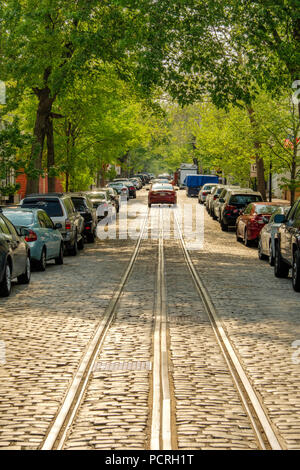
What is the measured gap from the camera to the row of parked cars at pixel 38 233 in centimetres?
1418

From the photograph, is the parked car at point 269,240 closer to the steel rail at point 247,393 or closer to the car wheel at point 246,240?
the car wheel at point 246,240

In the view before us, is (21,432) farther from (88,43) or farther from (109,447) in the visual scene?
(88,43)

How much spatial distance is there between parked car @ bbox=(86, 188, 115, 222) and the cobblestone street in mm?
19651

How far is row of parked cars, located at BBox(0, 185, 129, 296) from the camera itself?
14180 mm

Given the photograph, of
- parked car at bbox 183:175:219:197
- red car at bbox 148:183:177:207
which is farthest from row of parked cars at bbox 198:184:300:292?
parked car at bbox 183:175:219:197

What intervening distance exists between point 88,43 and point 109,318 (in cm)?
1411

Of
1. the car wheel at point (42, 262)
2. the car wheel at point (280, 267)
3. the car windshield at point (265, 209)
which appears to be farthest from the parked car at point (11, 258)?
the car windshield at point (265, 209)

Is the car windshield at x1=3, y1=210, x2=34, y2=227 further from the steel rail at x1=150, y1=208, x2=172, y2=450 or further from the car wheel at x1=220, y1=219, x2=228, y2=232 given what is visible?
the car wheel at x1=220, y1=219, x2=228, y2=232

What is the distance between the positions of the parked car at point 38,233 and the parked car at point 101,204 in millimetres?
17699

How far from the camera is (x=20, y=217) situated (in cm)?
1841

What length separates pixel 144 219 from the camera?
40219 millimetres

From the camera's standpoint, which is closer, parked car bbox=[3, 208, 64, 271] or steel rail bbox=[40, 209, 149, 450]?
steel rail bbox=[40, 209, 149, 450]
